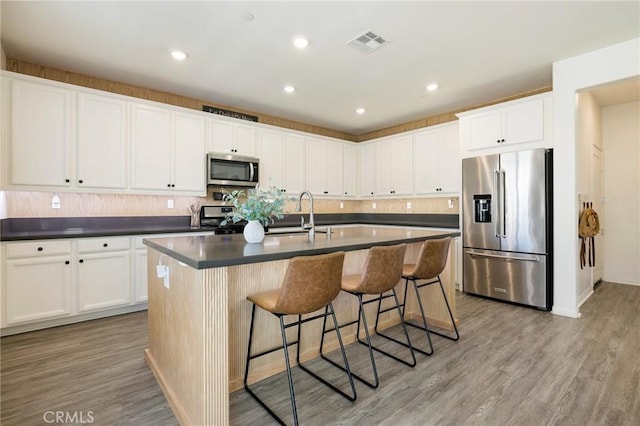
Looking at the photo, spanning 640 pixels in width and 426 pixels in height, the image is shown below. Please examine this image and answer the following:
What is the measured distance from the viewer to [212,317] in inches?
60.1

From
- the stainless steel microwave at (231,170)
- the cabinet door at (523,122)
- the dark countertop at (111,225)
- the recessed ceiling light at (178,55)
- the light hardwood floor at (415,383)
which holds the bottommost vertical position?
the light hardwood floor at (415,383)

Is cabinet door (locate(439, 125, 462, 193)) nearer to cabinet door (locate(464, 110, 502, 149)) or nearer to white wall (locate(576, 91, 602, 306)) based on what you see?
cabinet door (locate(464, 110, 502, 149))

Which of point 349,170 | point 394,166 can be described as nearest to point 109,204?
point 349,170

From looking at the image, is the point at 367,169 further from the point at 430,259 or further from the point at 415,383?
the point at 415,383

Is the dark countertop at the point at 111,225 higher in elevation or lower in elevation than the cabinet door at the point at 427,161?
lower

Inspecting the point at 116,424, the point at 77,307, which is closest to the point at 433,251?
the point at 116,424

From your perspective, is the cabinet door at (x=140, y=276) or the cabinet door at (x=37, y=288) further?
the cabinet door at (x=140, y=276)

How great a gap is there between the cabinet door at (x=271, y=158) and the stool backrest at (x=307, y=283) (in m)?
3.24

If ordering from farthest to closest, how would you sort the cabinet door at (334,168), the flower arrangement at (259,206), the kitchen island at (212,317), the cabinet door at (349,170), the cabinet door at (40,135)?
the cabinet door at (349,170) → the cabinet door at (334,168) → the cabinet door at (40,135) → the flower arrangement at (259,206) → the kitchen island at (212,317)

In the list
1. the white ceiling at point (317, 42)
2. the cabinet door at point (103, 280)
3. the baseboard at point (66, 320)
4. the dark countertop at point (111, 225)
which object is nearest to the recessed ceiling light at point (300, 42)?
the white ceiling at point (317, 42)

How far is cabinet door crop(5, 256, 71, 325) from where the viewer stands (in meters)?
2.86

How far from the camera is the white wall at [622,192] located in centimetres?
464

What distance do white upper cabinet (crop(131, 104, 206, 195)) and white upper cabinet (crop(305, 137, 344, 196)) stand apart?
186cm

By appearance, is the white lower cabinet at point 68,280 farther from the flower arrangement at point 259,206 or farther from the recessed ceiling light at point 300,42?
the recessed ceiling light at point 300,42
